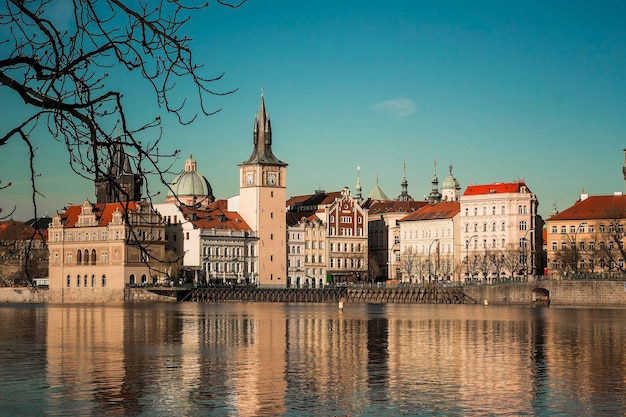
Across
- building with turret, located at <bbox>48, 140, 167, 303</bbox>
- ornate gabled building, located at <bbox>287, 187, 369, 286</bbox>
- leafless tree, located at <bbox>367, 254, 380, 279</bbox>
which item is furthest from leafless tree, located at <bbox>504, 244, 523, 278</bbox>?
building with turret, located at <bbox>48, 140, 167, 303</bbox>

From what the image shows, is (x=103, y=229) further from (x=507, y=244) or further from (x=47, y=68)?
(x=47, y=68)

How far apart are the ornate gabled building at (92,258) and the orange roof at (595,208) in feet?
157

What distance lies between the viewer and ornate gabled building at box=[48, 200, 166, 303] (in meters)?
134

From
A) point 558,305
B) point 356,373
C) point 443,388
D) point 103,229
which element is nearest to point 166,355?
point 356,373

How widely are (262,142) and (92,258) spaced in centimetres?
2851

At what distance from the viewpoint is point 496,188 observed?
149 metres

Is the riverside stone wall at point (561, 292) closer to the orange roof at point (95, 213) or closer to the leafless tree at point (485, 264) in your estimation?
the leafless tree at point (485, 264)

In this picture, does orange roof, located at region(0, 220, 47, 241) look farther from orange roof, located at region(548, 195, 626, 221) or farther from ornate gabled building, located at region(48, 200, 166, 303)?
orange roof, located at region(548, 195, 626, 221)

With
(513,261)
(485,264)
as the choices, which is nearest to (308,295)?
(485,264)

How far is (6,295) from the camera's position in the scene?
455 feet

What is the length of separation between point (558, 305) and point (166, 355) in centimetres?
7136

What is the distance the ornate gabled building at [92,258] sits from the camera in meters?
134

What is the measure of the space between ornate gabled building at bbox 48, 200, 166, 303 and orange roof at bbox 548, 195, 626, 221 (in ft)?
157

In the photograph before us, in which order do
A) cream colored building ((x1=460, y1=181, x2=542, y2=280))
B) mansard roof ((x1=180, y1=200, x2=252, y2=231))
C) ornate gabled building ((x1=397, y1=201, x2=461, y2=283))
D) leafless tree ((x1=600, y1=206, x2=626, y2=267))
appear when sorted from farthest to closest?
1. ornate gabled building ((x1=397, y1=201, x2=461, y2=283))
2. mansard roof ((x1=180, y1=200, x2=252, y2=231))
3. cream colored building ((x1=460, y1=181, x2=542, y2=280))
4. leafless tree ((x1=600, y1=206, x2=626, y2=267))
